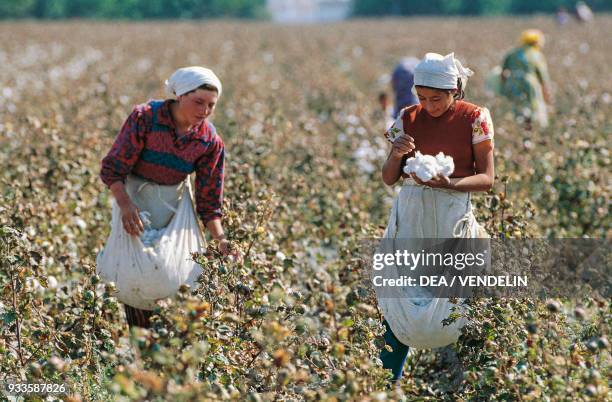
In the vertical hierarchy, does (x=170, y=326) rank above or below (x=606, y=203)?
below

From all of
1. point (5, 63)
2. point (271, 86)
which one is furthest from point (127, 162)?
point (5, 63)

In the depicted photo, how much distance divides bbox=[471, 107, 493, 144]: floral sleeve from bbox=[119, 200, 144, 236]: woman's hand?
1.33m

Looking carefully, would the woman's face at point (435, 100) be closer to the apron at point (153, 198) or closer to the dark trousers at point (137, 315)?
the apron at point (153, 198)

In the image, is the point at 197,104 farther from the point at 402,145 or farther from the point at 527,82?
the point at 527,82

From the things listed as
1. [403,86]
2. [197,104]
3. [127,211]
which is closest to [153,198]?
[127,211]

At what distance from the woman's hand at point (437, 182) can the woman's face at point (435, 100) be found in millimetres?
250

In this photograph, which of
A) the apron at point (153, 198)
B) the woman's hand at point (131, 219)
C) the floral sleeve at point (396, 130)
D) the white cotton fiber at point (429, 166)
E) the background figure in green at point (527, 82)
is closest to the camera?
the white cotton fiber at point (429, 166)

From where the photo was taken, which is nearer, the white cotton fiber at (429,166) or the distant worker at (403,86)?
the white cotton fiber at (429,166)

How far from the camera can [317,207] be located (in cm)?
601

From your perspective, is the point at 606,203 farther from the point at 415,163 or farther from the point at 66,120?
the point at 66,120

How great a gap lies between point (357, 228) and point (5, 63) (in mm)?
15884

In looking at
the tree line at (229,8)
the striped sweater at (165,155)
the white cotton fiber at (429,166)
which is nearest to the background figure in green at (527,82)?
the striped sweater at (165,155)

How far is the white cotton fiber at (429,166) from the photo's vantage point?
137 inches

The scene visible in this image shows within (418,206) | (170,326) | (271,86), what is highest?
(271,86)
